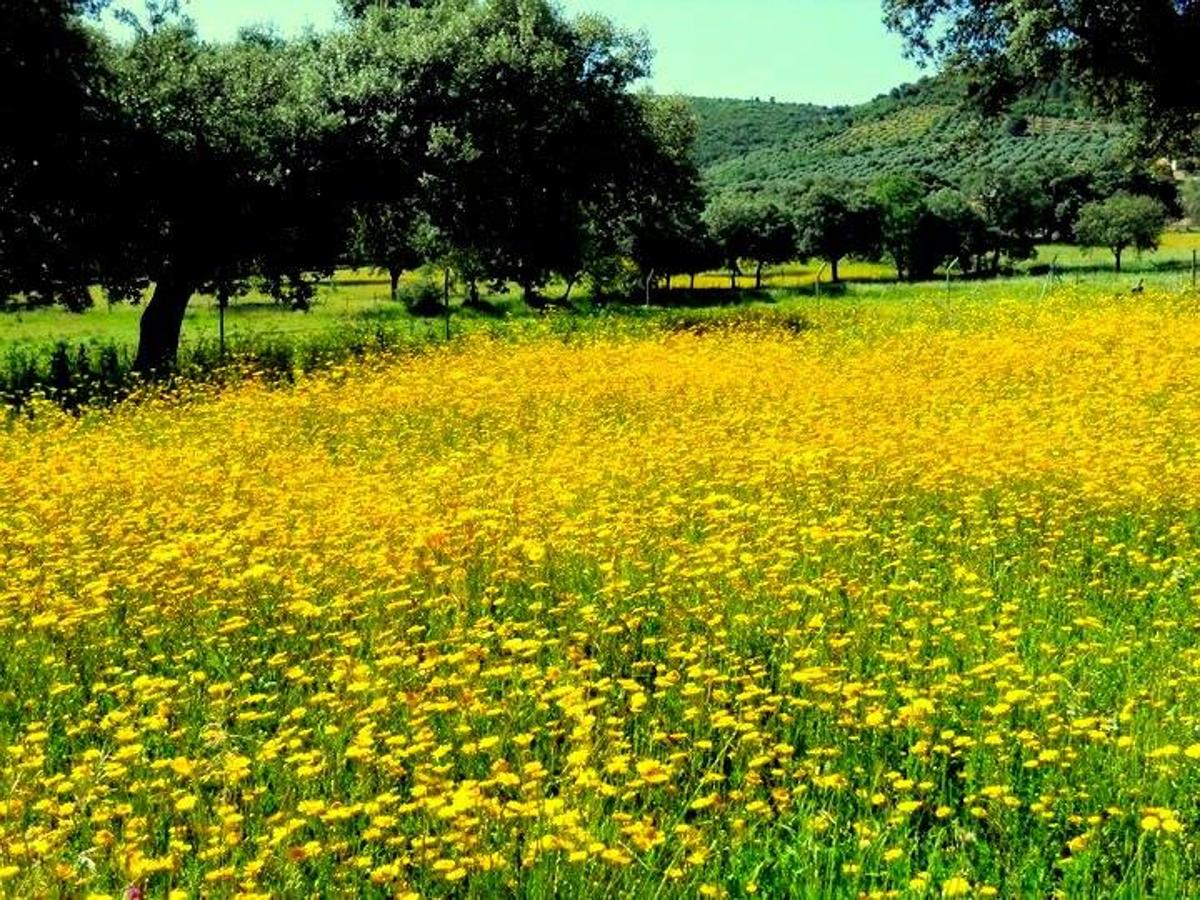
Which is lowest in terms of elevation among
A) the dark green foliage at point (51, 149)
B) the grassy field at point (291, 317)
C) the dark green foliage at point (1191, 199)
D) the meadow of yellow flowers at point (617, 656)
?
the meadow of yellow flowers at point (617, 656)

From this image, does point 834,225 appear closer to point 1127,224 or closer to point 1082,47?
point 1127,224

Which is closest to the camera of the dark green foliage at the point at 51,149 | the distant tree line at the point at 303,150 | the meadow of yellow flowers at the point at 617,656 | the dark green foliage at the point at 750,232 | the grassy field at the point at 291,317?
the meadow of yellow flowers at the point at 617,656

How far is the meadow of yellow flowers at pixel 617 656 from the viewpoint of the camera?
3.83m

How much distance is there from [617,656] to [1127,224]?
85.9 meters

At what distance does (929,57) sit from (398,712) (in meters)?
25.2

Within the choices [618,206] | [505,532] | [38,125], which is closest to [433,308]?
[618,206]

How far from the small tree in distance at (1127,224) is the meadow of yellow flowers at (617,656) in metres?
76.6

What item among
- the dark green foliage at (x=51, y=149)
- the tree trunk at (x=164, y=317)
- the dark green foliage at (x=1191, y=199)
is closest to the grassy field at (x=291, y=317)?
the tree trunk at (x=164, y=317)

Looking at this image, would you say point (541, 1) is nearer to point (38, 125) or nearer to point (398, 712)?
point (38, 125)

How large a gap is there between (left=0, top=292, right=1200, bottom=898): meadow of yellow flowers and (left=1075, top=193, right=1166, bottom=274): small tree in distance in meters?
76.6

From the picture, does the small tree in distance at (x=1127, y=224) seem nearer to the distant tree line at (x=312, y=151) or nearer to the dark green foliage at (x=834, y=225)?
the dark green foliage at (x=834, y=225)

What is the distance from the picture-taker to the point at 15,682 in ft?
18.6

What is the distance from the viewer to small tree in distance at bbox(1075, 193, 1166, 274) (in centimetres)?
8025

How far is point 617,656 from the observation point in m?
5.77
